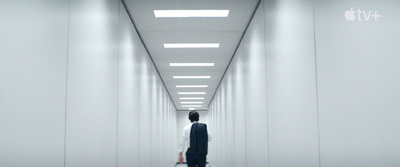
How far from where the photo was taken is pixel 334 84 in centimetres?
365

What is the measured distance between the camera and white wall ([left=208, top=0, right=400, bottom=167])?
3.37m

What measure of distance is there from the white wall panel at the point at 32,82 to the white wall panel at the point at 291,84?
7.13 ft

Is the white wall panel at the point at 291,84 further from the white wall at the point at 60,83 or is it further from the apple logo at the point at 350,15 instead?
the white wall at the point at 60,83

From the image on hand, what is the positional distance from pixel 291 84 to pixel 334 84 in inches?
32.9

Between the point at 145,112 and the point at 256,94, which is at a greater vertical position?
the point at 256,94

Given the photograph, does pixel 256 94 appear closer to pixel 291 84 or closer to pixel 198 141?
pixel 198 141

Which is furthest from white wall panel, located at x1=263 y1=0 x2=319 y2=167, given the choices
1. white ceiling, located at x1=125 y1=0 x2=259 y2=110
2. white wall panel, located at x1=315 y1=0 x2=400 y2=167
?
white ceiling, located at x1=125 y1=0 x2=259 y2=110

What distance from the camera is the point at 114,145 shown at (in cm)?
563

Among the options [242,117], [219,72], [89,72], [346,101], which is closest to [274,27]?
[346,101]

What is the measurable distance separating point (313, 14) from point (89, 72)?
7.33 feet

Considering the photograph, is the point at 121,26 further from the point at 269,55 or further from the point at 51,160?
the point at 51,160

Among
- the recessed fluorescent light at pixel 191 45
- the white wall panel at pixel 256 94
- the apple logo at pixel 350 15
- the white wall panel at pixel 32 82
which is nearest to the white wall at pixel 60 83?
the white wall panel at pixel 32 82

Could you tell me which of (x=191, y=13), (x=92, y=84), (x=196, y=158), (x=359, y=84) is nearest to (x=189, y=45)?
(x=191, y=13)

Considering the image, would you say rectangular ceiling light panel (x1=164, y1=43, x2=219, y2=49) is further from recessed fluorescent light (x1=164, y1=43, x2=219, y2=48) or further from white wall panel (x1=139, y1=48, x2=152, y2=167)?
white wall panel (x1=139, y1=48, x2=152, y2=167)
